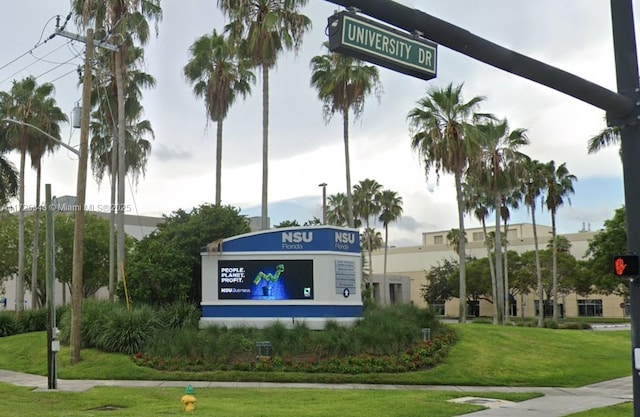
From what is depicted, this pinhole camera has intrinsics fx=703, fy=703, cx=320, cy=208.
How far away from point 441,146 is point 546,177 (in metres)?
21.7

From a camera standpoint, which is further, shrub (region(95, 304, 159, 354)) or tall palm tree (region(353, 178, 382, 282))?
tall palm tree (region(353, 178, 382, 282))

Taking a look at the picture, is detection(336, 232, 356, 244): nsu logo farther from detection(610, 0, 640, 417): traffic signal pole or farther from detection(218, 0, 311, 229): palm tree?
detection(610, 0, 640, 417): traffic signal pole

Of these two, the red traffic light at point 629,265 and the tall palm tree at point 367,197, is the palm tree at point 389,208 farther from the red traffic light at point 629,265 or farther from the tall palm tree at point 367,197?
the red traffic light at point 629,265

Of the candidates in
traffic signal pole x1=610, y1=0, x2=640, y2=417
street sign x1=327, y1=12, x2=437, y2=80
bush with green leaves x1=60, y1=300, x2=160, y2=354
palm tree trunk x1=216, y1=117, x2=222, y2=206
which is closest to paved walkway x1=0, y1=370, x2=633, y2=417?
bush with green leaves x1=60, y1=300, x2=160, y2=354

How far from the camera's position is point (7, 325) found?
3675 cm

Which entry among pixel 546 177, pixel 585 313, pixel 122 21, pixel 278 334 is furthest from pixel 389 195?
pixel 278 334

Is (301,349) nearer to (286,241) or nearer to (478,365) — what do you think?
(286,241)

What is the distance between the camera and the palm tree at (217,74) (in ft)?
131

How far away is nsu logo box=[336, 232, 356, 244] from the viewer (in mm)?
27453

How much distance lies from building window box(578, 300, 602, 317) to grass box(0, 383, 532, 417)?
7675 cm

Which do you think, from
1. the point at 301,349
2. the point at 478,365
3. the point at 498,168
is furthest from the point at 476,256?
the point at 301,349

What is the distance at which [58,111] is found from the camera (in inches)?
1672

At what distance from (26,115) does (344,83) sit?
18.2 m

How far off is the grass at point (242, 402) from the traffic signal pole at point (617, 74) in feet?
19.9
